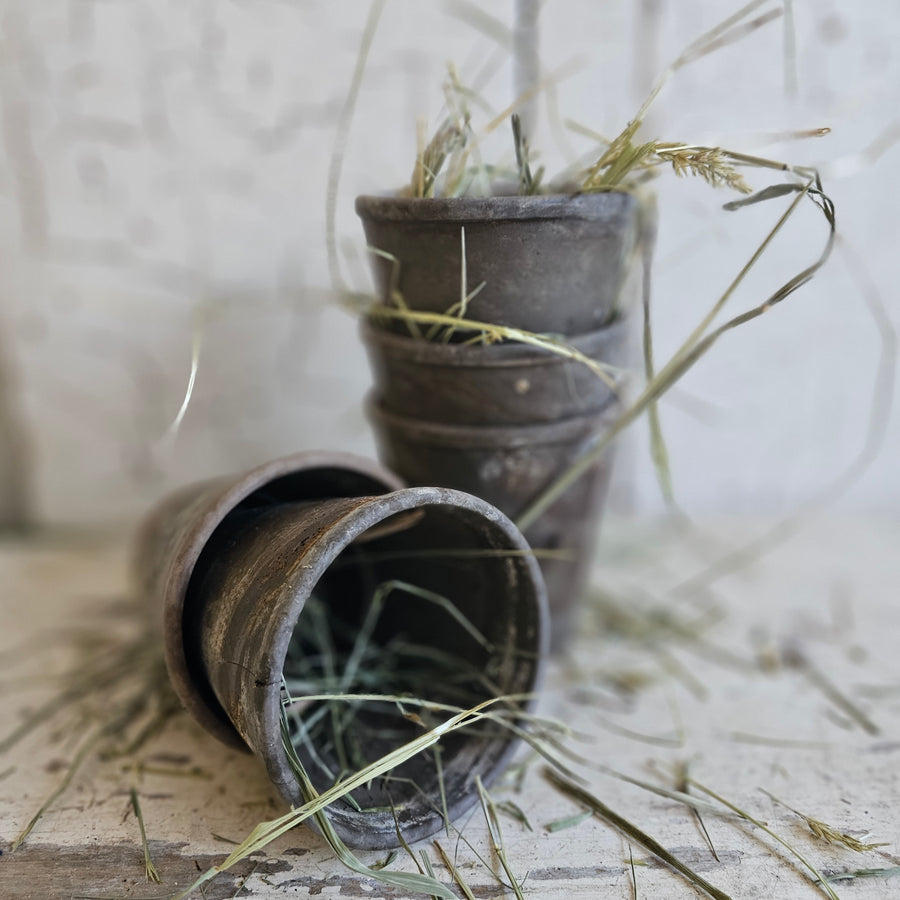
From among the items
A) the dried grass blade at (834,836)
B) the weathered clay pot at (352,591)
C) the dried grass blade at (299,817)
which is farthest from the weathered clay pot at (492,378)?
the dried grass blade at (834,836)

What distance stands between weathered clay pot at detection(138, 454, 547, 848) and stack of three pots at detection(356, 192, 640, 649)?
99 mm

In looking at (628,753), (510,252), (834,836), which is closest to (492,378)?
(510,252)

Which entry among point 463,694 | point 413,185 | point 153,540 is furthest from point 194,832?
point 413,185

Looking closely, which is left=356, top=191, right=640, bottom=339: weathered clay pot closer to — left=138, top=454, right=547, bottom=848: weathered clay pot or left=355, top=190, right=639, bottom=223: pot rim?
left=355, top=190, right=639, bottom=223: pot rim

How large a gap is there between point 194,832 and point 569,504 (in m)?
0.59

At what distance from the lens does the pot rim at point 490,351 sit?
100 cm

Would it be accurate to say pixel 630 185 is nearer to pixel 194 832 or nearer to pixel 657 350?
pixel 657 350

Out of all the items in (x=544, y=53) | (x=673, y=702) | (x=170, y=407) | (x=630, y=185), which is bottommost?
(x=673, y=702)

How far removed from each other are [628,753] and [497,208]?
25.8 inches

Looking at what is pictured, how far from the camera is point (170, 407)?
1.54 metres

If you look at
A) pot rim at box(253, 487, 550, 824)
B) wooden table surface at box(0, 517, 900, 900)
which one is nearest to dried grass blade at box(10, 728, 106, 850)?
wooden table surface at box(0, 517, 900, 900)

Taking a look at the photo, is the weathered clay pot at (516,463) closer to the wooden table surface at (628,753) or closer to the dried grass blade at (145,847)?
the wooden table surface at (628,753)

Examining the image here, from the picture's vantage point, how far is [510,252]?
3.15ft

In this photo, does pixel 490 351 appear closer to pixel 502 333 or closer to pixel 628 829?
pixel 502 333
